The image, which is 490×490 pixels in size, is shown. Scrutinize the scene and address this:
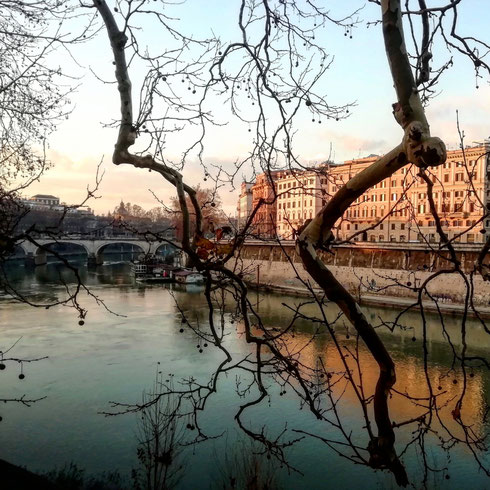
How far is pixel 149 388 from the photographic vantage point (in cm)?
891

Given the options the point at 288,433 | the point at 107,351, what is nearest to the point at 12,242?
the point at 288,433

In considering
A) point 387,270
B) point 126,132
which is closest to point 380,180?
point 126,132

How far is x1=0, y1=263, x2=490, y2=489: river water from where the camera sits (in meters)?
6.30

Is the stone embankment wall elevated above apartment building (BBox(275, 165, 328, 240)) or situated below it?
below

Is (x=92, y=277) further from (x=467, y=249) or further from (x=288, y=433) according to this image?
(x=288, y=433)

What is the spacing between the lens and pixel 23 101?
3867mm

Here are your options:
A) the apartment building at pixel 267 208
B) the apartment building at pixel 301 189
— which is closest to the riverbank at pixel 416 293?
the apartment building at pixel 301 189

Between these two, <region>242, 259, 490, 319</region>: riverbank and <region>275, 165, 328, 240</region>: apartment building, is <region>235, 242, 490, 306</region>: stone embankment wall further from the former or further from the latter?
<region>275, 165, 328, 240</region>: apartment building

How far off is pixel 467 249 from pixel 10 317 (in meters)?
15.0

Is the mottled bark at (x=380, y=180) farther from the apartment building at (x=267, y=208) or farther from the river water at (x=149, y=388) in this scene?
the river water at (x=149, y=388)

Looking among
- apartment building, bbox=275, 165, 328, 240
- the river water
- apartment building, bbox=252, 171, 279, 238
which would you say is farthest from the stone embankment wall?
apartment building, bbox=252, 171, 279, 238

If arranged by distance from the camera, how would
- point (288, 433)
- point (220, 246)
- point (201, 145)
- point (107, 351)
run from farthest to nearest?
point (107, 351)
point (288, 433)
point (201, 145)
point (220, 246)

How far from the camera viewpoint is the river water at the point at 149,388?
630 centimetres

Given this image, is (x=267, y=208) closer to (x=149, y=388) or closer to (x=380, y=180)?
(x=380, y=180)
